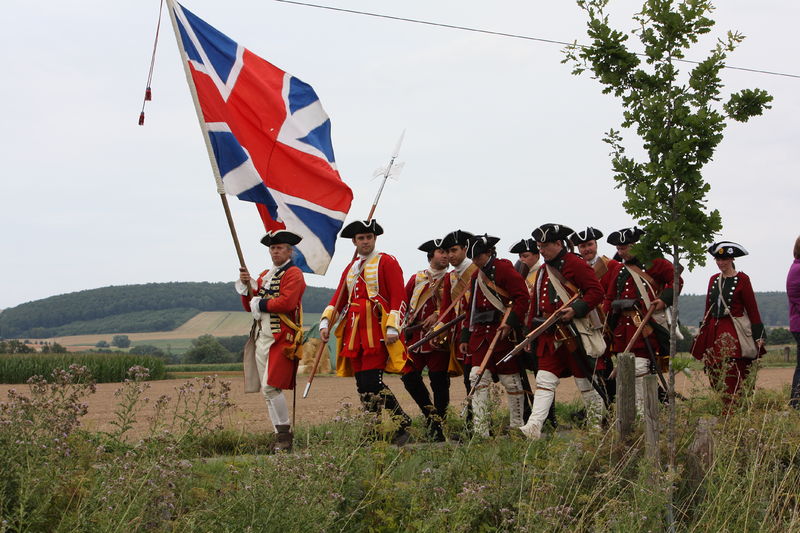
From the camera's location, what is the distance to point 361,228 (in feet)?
30.1

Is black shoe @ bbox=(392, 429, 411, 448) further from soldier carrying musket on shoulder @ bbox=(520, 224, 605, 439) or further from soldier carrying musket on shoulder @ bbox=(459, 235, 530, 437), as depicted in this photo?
soldier carrying musket on shoulder @ bbox=(520, 224, 605, 439)

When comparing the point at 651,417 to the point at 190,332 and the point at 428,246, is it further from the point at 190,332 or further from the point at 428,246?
the point at 190,332

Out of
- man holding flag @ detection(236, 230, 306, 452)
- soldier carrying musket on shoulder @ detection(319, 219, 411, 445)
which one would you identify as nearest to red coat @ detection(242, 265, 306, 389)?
man holding flag @ detection(236, 230, 306, 452)

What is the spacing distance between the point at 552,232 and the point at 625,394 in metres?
2.57

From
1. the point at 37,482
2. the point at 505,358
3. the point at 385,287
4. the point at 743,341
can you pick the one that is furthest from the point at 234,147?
the point at 743,341

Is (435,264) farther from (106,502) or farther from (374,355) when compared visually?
(106,502)

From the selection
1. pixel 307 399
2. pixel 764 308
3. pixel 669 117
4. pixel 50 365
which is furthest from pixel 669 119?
pixel 764 308

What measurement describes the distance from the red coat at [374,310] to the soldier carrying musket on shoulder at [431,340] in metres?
0.76

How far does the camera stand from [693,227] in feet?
20.6

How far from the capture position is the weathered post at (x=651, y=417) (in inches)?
234

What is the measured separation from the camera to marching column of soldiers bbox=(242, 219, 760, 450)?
28.2 feet

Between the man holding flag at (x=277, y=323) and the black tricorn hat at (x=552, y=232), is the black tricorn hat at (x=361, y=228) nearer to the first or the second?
the man holding flag at (x=277, y=323)

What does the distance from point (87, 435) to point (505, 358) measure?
4099mm

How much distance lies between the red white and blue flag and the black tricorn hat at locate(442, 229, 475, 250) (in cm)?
112
